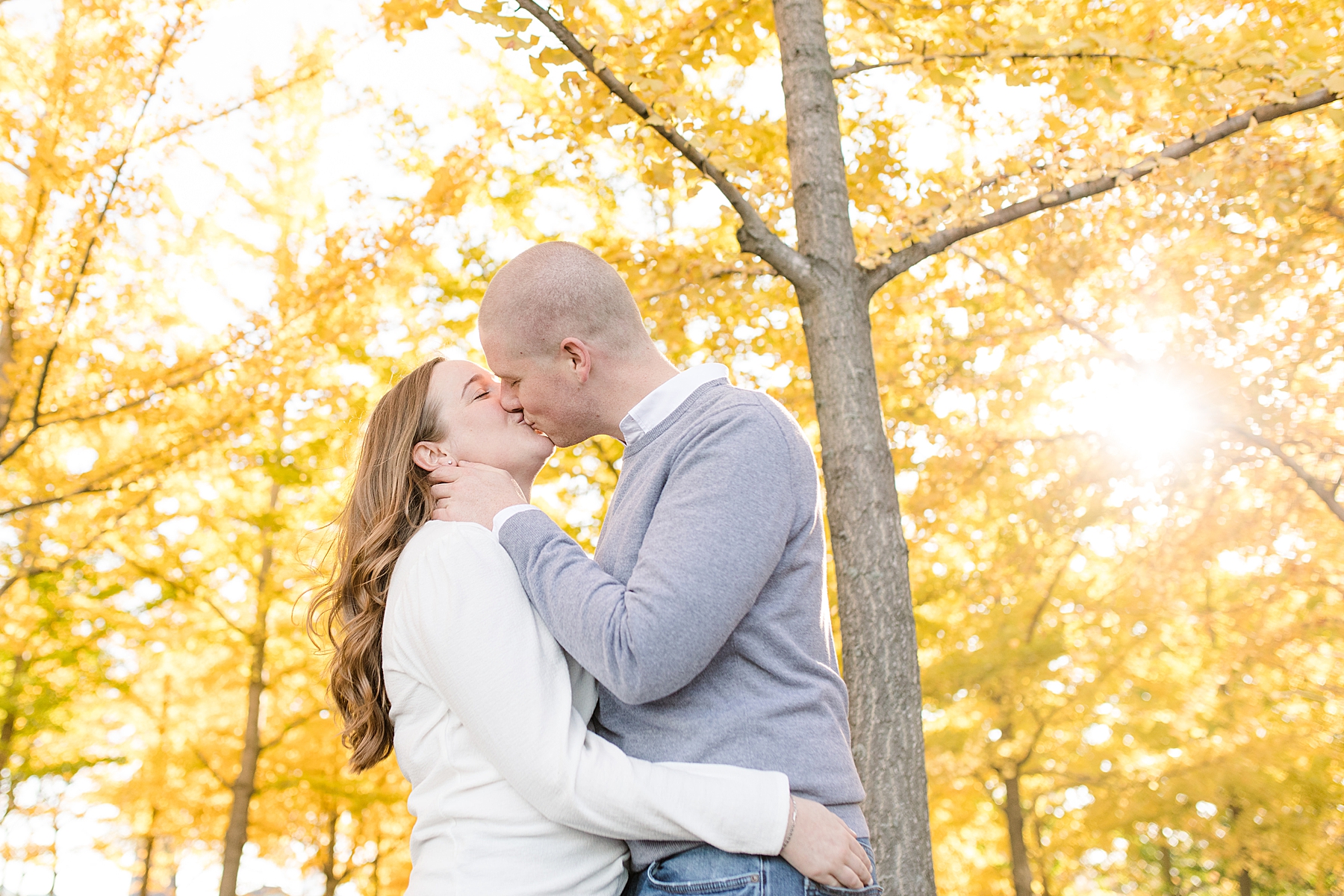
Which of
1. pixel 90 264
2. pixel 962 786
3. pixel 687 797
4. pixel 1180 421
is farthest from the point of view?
pixel 962 786

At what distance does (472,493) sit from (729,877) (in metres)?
0.87

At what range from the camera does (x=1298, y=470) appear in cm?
603

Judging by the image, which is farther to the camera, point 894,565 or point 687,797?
point 894,565

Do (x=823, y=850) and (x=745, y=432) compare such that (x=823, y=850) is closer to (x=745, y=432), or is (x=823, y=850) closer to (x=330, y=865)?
(x=745, y=432)

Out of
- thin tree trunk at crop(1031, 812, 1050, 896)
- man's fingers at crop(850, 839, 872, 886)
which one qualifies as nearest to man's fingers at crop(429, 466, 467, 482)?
man's fingers at crop(850, 839, 872, 886)

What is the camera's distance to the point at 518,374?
1.95 metres

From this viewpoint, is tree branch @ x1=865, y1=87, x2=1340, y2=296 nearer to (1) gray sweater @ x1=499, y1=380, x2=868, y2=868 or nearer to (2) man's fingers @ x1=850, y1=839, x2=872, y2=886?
(1) gray sweater @ x1=499, y1=380, x2=868, y2=868

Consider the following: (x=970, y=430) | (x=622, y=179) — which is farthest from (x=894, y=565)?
(x=622, y=179)

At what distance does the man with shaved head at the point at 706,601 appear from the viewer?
1.41 meters

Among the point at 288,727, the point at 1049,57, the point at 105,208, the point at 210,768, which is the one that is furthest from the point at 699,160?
the point at 210,768

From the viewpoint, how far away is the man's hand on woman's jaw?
6.00 feet

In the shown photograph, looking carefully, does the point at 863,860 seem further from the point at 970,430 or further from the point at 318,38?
the point at 318,38

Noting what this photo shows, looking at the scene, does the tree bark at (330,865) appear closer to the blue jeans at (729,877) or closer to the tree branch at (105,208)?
the tree branch at (105,208)

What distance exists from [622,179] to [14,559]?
5913 mm
